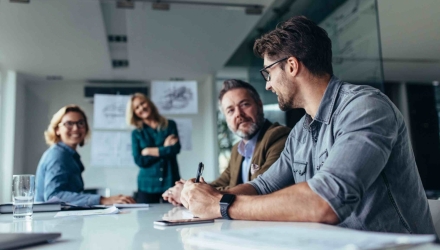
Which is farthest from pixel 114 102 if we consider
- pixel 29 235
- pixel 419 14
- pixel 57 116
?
pixel 29 235

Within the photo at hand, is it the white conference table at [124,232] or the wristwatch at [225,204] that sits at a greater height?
the wristwatch at [225,204]

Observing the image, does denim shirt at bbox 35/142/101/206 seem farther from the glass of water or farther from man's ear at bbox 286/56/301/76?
man's ear at bbox 286/56/301/76

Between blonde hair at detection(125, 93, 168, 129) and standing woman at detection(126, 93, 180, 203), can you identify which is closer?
standing woman at detection(126, 93, 180, 203)

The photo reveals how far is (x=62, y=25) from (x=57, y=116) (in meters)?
1.57

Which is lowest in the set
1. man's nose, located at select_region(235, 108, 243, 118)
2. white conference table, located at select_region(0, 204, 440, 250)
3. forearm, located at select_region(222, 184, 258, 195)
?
white conference table, located at select_region(0, 204, 440, 250)

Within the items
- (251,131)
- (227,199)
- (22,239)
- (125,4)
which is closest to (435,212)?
(227,199)

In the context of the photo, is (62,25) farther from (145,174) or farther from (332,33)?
(332,33)

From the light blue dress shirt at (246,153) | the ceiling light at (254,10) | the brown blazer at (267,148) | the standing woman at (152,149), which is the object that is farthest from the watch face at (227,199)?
the ceiling light at (254,10)

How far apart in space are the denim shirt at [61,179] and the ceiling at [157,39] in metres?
1.74

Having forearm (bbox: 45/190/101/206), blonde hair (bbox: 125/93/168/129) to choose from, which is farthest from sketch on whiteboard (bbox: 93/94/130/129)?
forearm (bbox: 45/190/101/206)

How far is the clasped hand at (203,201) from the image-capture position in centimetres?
110

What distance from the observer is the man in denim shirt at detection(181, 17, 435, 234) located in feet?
2.95

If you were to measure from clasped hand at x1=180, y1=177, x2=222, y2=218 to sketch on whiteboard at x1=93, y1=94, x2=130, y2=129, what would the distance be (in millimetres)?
3594

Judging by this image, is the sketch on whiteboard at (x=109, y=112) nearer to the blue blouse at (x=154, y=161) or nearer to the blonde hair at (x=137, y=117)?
the blonde hair at (x=137, y=117)
